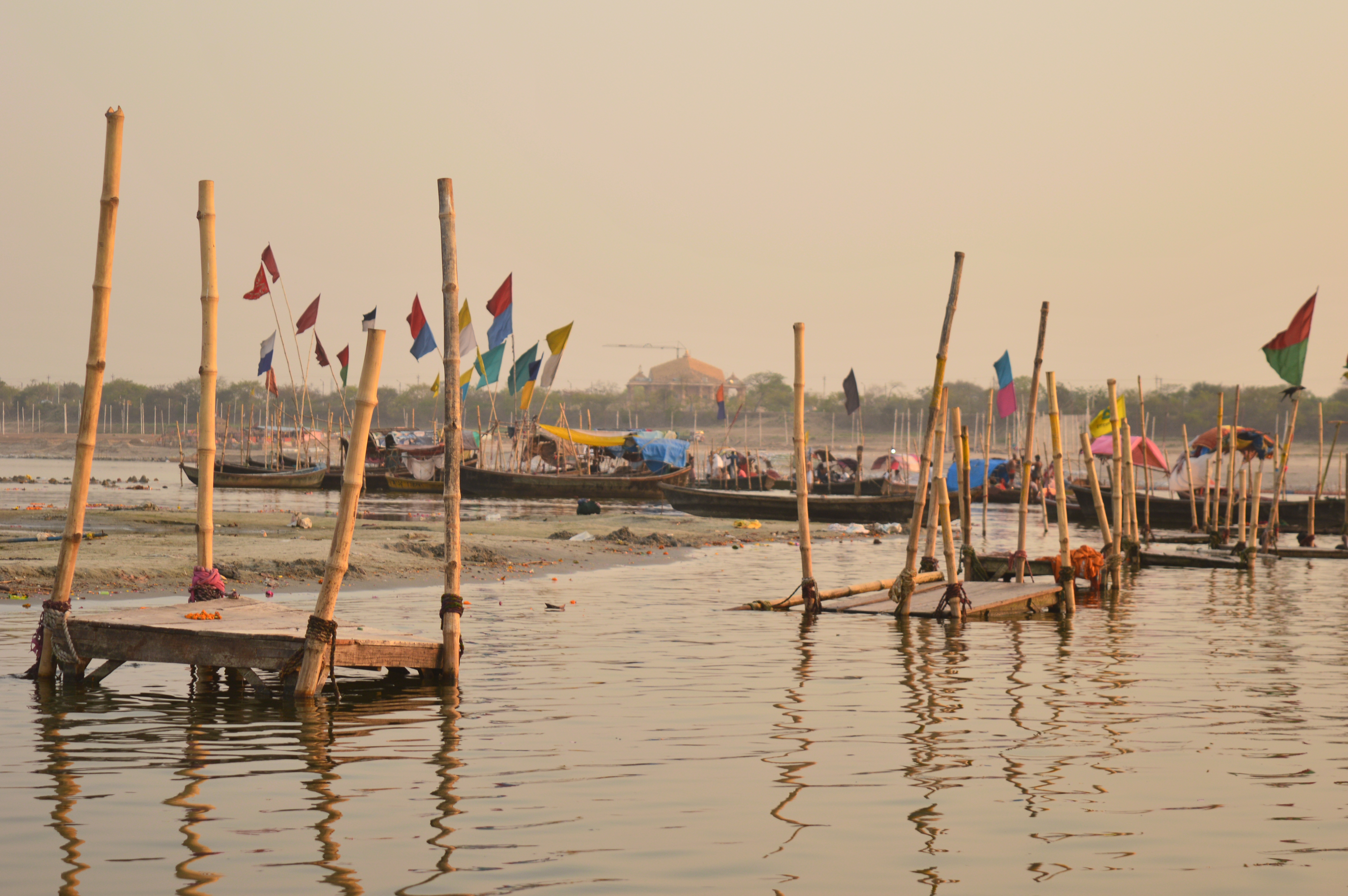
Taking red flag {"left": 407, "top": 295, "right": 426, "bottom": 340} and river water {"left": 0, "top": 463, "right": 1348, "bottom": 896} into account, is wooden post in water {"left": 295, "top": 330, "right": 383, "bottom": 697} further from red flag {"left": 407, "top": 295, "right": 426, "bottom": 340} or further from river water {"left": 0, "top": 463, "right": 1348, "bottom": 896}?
red flag {"left": 407, "top": 295, "right": 426, "bottom": 340}

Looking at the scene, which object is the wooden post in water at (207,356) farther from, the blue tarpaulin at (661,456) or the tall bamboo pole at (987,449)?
the blue tarpaulin at (661,456)

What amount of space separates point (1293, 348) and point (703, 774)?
1237cm

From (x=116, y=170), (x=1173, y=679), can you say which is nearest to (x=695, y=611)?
(x=1173, y=679)

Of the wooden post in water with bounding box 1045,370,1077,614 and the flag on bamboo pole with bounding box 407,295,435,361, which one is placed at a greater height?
the flag on bamboo pole with bounding box 407,295,435,361

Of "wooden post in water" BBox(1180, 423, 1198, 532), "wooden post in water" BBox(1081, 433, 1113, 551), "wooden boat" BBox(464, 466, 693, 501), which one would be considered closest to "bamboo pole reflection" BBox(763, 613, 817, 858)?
"wooden post in water" BBox(1081, 433, 1113, 551)

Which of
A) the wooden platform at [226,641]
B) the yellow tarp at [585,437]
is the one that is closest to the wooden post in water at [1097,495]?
the wooden platform at [226,641]

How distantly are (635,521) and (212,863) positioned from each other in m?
27.2

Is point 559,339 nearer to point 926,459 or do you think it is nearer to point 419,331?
point 419,331

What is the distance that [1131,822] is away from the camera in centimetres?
604

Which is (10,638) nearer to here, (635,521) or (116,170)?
(116,170)

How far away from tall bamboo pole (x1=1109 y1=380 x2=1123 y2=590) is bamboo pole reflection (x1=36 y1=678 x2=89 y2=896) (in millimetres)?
13748

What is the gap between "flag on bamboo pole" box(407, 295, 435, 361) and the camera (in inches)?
1260

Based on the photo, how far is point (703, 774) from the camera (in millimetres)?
6840

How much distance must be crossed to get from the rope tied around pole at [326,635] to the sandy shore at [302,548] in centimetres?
684
